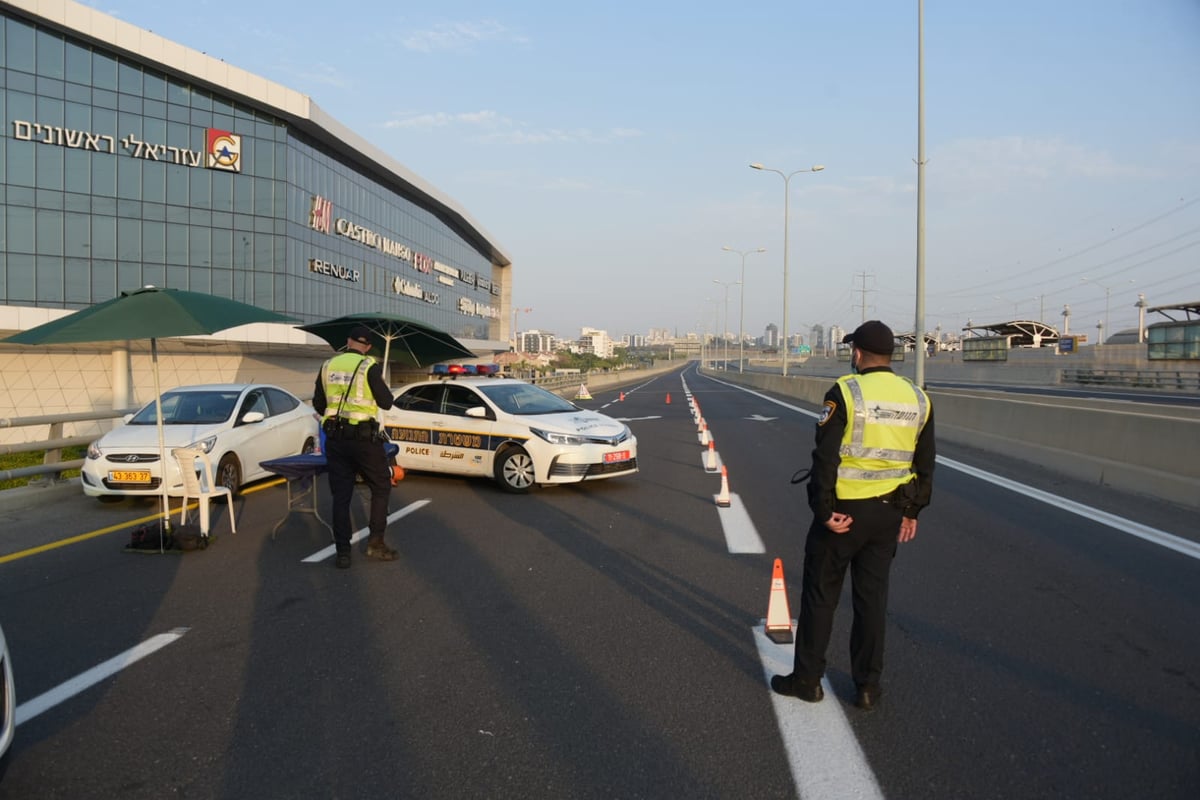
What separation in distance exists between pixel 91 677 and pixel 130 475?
5.35 m

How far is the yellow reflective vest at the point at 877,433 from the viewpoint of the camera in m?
3.93

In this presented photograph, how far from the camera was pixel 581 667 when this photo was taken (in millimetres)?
4578

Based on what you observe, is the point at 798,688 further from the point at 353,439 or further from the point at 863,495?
the point at 353,439

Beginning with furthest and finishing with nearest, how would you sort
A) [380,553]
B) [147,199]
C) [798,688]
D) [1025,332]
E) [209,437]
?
1. [1025,332]
2. [147,199]
3. [209,437]
4. [380,553]
5. [798,688]

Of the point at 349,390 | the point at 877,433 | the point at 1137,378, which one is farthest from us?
the point at 1137,378

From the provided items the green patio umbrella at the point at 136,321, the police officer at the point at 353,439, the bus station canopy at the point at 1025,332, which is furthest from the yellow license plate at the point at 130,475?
the bus station canopy at the point at 1025,332

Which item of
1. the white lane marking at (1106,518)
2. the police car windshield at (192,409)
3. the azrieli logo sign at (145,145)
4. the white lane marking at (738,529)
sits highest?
the azrieli logo sign at (145,145)

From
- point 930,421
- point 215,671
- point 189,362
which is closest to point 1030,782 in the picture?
point 930,421

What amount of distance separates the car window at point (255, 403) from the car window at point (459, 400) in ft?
8.02

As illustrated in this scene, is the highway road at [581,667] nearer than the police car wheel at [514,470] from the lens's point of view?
Yes

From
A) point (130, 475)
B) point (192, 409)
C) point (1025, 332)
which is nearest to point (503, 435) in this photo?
point (192, 409)

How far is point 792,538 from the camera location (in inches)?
313

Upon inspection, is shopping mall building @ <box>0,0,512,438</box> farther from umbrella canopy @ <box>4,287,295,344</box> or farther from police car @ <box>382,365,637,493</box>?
umbrella canopy @ <box>4,287,295,344</box>

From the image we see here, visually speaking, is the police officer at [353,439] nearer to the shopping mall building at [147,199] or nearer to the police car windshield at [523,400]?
the police car windshield at [523,400]
